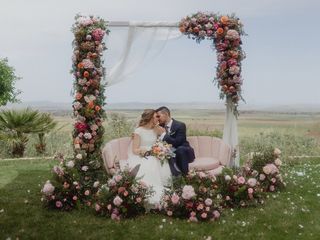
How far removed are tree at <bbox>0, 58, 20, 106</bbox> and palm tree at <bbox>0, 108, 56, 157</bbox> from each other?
20.1 feet

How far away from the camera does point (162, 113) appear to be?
9.79m

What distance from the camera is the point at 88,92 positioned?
912cm

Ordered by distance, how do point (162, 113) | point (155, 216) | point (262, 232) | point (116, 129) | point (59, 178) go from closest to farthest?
point (262, 232) → point (155, 216) → point (59, 178) → point (162, 113) → point (116, 129)

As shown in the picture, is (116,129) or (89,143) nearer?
(89,143)

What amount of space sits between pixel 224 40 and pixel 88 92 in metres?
2.82

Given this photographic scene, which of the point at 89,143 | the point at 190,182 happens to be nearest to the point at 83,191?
the point at 89,143

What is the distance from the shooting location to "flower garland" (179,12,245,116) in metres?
9.88

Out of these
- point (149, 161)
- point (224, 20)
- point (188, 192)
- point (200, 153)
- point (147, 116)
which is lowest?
point (188, 192)

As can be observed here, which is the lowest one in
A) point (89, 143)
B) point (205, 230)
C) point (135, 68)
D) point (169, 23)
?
point (205, 230)

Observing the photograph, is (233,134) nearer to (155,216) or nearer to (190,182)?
(190,182)

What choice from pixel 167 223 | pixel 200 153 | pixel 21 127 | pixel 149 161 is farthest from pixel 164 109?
pixel 21 127

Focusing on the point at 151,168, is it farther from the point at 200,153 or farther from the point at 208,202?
the point at 200,153

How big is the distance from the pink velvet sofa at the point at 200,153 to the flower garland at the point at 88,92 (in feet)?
0.94

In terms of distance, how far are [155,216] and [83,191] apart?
148 cm
